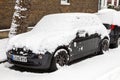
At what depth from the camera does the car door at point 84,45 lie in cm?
933

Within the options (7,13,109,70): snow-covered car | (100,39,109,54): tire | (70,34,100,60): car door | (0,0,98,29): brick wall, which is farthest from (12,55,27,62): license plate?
(0,0,98,29): brick wall

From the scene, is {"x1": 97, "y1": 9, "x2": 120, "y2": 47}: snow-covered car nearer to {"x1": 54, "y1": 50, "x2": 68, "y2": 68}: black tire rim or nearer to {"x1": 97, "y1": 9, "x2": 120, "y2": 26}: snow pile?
{"x1": 97, "y1": 9, "x2": 120, "y2": 26}: snow pile

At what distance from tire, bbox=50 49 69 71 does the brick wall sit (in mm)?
8169

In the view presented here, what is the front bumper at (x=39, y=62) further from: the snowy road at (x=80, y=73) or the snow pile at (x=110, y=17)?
the snow pile at (x=110, y=17)

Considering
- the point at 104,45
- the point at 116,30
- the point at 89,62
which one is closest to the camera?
the point at 89,62

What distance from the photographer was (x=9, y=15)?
665 inches

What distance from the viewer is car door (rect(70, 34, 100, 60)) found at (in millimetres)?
9330

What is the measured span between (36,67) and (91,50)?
2.59 metres

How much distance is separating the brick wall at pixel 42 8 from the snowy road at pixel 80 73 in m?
7.52

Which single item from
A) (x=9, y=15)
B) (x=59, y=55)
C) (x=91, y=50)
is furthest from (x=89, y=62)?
(x=9, y=15)

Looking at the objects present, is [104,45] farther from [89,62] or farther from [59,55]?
[59,55]

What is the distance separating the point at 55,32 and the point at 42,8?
1028cm

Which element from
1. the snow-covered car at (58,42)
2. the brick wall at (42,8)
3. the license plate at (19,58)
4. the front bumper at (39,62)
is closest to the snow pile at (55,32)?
the snow-covered car at (58,42)

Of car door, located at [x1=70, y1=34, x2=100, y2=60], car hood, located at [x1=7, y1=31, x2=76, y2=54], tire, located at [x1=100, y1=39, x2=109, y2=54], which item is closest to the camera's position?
car hood, located at [x1=7, y1=31, x2=76, y2=54]
